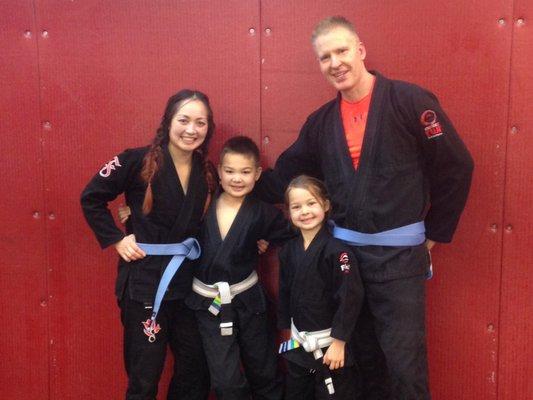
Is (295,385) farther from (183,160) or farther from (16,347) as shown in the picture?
(16,347)

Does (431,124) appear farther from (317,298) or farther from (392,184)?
(317,298)

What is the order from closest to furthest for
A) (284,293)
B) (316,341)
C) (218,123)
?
(316,341) → (284,293) → (218,123)

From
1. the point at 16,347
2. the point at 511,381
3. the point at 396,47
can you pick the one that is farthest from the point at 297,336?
the point at 16,347

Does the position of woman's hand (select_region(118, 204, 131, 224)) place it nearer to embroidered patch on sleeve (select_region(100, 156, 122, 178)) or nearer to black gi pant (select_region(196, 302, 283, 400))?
embroidered patch on sleeve (select_region(100, 156, 122, 178))

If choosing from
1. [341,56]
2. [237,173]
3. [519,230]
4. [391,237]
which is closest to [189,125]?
[237,173]

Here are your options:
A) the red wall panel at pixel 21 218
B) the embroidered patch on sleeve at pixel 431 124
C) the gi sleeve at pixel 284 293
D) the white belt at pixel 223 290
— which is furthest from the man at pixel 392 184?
the red wall panel at pixel 21 218

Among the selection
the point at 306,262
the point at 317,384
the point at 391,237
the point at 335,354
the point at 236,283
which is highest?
the point at 391,237

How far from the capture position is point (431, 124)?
6.64 ft

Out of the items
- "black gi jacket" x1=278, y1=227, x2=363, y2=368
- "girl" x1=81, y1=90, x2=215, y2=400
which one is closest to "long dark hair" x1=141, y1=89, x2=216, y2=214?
"girl" x1=81, y1=90, x2=215, y2=400

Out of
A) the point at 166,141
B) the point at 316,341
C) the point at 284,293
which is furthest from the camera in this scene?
the point at 166,141

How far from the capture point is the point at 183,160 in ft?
7.84

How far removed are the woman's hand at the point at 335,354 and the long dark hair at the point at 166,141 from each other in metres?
0.82

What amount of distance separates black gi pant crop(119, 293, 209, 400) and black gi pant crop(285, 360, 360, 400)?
43 centimetres

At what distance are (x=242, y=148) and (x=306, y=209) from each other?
15.9 inches
